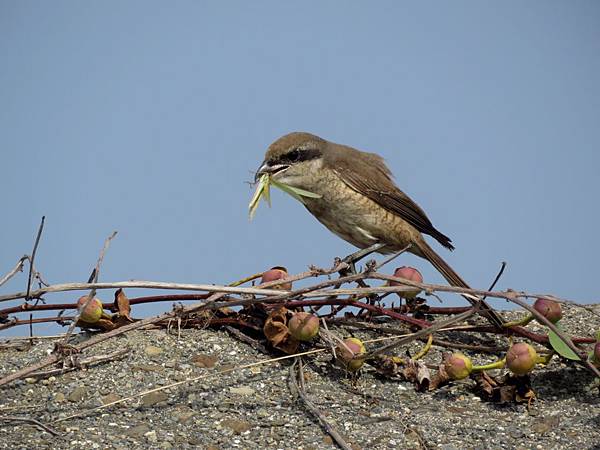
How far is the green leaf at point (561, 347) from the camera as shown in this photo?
3.53 m

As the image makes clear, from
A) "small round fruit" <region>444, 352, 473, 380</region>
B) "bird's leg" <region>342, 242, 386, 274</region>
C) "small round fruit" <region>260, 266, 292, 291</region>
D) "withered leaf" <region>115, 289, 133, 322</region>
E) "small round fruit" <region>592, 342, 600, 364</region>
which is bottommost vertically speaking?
"small round fruit" <region>444, 352, 473, 380</region>

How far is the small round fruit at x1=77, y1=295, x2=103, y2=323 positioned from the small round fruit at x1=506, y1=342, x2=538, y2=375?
191 centimetres

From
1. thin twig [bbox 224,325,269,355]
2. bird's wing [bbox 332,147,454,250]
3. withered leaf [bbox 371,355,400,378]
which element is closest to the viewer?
withered leaf [bbox 371,355,400,378]

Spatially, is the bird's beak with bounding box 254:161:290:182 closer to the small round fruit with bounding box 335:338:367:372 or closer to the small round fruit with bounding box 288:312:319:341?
the small round fruit with bounding box 288:312:319:341

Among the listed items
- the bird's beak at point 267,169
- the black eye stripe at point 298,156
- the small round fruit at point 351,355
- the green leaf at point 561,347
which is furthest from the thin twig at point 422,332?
the black eye stripe at point 298,156

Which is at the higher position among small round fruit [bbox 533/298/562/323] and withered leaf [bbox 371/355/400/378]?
small round fruit [bbox 533/298/562/323]

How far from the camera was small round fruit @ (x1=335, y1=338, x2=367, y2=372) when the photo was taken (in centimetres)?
349

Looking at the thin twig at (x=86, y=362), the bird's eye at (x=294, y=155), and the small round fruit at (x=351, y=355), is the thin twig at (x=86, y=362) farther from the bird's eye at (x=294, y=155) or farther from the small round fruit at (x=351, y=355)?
the bird's eye at (x=294, y=155)

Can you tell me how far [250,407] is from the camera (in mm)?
3289

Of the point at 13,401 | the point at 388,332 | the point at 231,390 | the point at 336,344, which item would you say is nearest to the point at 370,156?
the point at 388,332

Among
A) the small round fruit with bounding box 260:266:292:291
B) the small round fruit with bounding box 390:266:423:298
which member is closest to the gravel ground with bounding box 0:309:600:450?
the small round fruit with bounding box 260:266:292:291

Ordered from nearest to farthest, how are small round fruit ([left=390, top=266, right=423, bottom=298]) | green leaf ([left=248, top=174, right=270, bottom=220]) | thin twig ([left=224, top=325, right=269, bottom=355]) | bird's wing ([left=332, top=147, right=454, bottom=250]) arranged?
thin twig ([left=224, top=325, right=269, bottom=355])
small round fruit ([left=390, top=266, right=423, bottom=298])
green leaf ([left=248, top=174, right=270, bottom=220])
bird's wing ([left=332, top=147, right=454, bottom=250])

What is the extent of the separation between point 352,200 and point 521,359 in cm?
191

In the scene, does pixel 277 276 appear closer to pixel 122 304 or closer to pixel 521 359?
pixel 122 304
